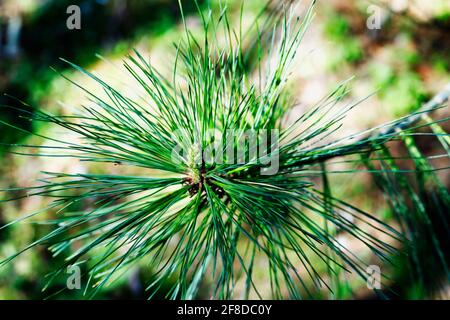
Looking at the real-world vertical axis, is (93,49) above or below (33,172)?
above

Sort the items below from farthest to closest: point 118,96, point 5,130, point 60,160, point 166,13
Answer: point 166,13
point 5,130
point 60,160
point 118,96

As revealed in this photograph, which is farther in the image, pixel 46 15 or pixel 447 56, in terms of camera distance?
pixel 46 15

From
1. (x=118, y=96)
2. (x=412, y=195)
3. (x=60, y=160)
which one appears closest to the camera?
(x=118, y=96)

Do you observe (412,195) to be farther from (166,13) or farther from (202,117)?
(166,13)

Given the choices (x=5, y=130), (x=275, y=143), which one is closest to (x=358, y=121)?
(x=275, y=143)
